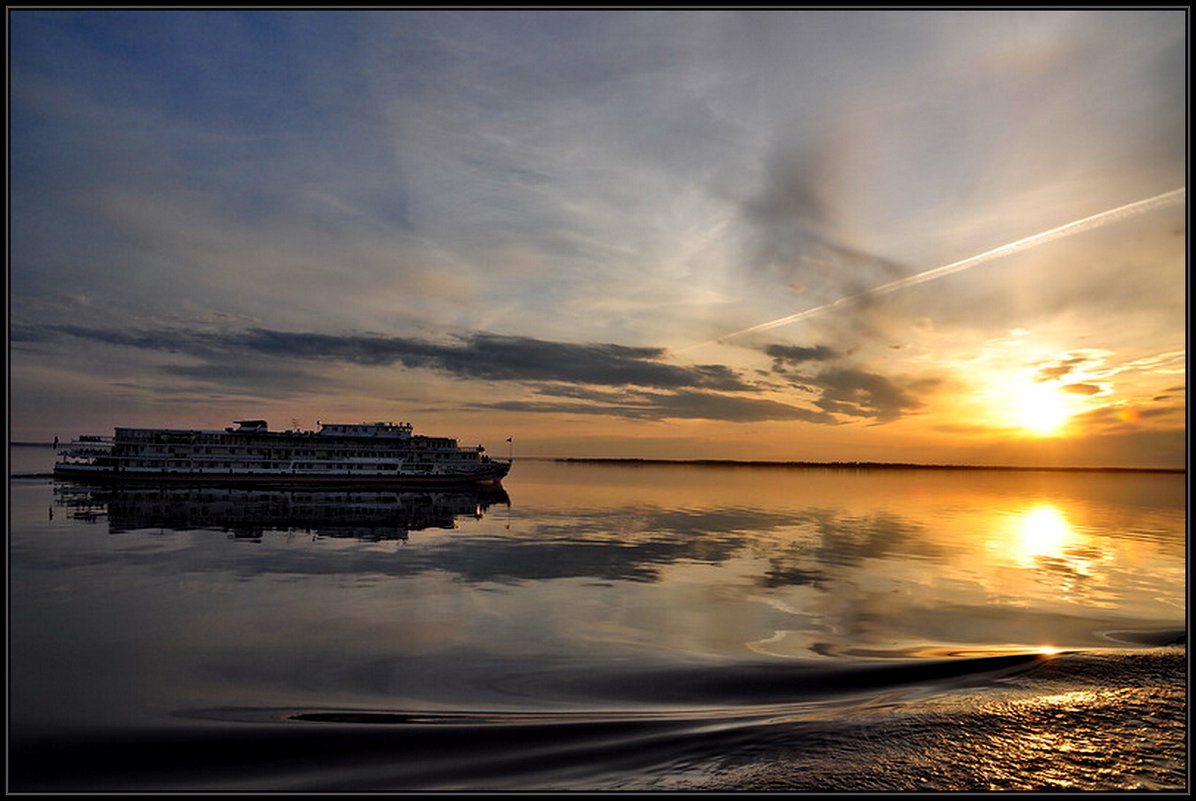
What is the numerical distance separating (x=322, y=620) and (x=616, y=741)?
48.8ft

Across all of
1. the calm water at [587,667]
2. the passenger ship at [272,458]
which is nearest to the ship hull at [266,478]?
the passenger ship at [272,458]

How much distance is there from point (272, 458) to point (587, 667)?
10478 centimetres

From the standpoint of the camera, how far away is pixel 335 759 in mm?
12672

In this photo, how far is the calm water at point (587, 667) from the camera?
12117 millimetres

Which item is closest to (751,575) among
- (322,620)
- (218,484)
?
(322,620)

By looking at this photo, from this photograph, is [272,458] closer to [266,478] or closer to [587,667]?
[266,478]

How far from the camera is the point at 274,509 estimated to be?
2680 inches

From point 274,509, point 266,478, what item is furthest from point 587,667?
point 266,478

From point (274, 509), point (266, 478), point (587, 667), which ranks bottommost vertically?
point (274, 509)

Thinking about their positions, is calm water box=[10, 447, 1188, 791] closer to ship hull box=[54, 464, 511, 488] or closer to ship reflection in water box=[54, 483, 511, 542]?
ship reflection in water box=[54, 483, 511, 542]

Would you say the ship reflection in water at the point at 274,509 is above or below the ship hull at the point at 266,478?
below

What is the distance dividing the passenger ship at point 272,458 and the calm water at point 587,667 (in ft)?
212

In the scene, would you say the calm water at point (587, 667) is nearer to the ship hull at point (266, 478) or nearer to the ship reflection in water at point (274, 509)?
the ship reflection in water at point (274, 509)

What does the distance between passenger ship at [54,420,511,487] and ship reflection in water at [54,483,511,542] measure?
4.12m
